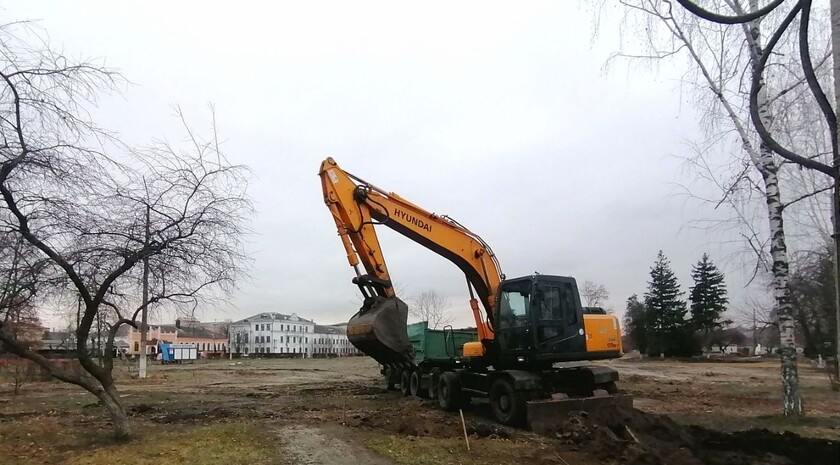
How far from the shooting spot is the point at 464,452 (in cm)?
980

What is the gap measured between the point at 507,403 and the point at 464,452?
3.94 m

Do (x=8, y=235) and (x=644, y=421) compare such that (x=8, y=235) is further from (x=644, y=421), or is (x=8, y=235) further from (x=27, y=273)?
(x=644, y=421)

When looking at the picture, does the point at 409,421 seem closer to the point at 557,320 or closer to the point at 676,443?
the point at 557,320

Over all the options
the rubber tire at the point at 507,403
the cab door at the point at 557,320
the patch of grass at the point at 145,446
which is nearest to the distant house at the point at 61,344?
the patch of grass at the point at 145,446

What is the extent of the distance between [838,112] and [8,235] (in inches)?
425

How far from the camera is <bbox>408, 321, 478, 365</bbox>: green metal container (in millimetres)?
Result: 19203

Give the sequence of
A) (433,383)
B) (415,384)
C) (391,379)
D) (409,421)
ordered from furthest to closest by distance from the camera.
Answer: (391,379) → (415,384) → (433,383) → (409,421)

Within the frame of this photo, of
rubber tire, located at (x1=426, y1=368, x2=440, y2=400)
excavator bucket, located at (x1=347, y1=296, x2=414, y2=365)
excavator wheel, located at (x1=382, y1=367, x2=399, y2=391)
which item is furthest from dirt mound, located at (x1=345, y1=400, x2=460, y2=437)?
excavator wheel, located at (x1=382, y1=367, x2=399, y2=391)

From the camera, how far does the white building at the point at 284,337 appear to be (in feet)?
415

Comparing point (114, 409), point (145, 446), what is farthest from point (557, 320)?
point (114, 409)

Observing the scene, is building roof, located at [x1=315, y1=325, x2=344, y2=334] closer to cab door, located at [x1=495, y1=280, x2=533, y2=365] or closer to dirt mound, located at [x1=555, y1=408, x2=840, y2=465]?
cab door, located at [x1=495, y1=280, x2=533, y2=365]

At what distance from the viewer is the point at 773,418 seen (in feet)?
42.8

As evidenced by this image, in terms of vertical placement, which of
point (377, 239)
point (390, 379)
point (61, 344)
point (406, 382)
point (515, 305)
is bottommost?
point (390, 379)

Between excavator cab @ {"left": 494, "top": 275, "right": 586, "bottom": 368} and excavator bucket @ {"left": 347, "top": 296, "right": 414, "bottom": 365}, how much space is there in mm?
2456
